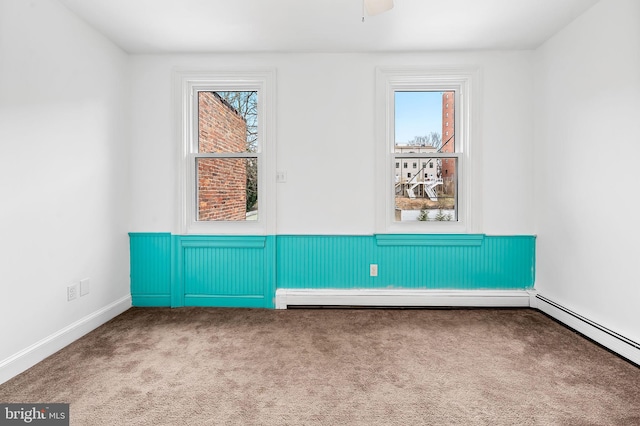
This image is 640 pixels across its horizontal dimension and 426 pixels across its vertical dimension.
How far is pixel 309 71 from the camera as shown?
10.6ft

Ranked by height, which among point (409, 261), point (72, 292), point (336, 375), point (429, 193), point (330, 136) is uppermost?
point (330, 136)

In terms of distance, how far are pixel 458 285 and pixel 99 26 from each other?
408 centimetres

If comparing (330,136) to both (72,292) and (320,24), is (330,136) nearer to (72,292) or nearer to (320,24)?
(320,24)

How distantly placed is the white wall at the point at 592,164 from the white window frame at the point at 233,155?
2.63 m

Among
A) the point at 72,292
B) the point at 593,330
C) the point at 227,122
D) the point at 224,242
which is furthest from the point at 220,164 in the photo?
the point at 593,330

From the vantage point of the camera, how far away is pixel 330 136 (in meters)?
3.25

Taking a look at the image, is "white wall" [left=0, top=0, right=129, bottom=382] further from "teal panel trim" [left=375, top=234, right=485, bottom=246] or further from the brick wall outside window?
"teal panel trim" [left=375, top=234, right=485, bottom=246]

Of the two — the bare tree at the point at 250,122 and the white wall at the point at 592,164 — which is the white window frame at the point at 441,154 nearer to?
the white wall at the point at 592,164

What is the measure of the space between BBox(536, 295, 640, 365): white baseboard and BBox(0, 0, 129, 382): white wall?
402cm

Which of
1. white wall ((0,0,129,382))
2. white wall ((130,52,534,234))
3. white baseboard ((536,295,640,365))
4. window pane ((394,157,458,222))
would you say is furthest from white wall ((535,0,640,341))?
white wall ((0,0,129,382))

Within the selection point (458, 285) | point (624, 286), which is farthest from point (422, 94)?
point (624, 286)

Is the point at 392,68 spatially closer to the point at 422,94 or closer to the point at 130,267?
the point at 422,94

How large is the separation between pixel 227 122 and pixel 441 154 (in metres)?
2.25

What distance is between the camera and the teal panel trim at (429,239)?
3.24 metres
